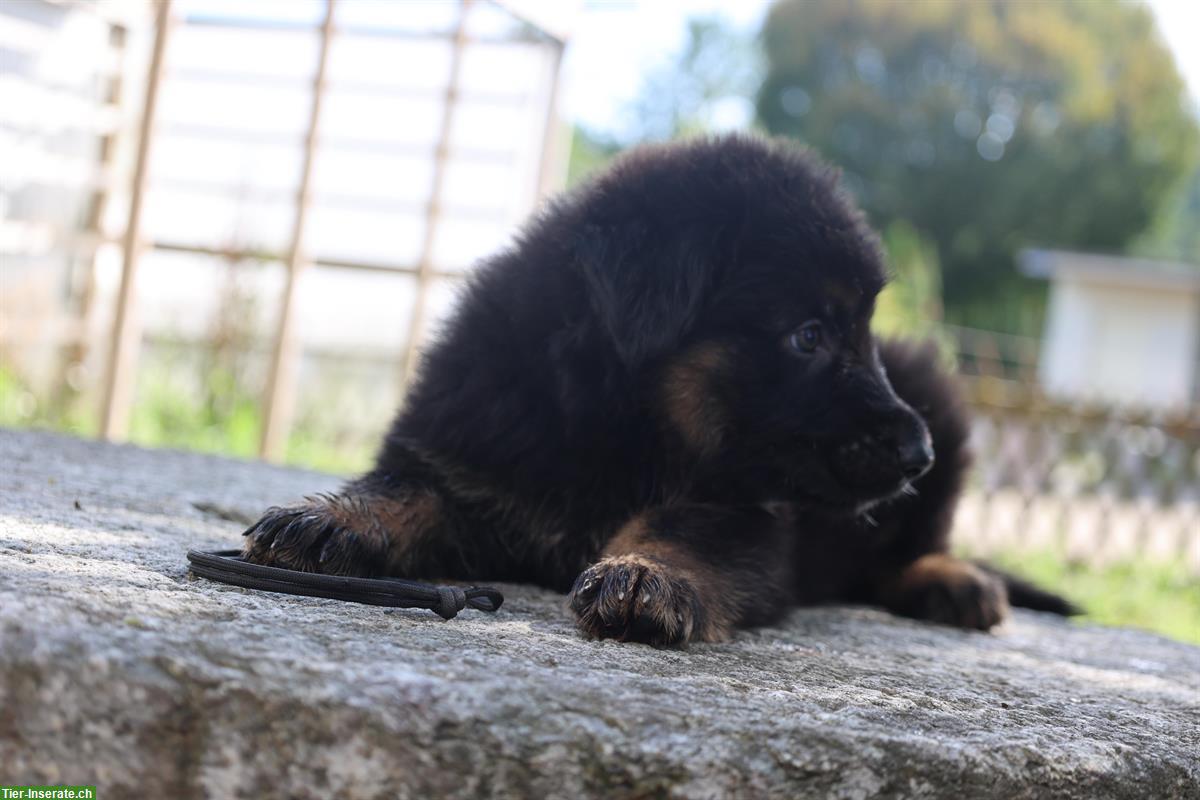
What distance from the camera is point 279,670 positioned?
59.0 inches

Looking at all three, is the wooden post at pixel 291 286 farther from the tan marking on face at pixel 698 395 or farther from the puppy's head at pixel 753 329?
the tan marking on face at pixel 698 395

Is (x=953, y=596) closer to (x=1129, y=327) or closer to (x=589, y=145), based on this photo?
(x=1129, y=327)

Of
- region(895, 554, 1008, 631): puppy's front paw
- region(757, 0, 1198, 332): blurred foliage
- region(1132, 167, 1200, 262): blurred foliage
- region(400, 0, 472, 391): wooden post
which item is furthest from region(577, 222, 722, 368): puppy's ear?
region(1132, 167, 1200, 262): blurred foliage

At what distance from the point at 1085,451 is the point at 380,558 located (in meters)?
9.64

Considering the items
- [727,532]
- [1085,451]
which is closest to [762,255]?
[727,532]

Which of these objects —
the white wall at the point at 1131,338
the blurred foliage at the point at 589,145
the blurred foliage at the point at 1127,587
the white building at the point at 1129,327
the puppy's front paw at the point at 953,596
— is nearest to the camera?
the puppy's front paw at the point at 953,596

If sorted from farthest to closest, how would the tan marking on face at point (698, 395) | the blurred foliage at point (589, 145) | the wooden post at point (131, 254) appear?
the blurred foliage at point (589, 145)
the wooden post at point (131, 254)
the tan marking on face at point (698, 395)

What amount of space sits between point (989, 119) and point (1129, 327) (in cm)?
1624

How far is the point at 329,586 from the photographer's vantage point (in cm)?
201

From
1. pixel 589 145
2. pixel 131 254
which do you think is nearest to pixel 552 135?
pixel 131 254

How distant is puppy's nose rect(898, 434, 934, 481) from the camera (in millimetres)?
2582

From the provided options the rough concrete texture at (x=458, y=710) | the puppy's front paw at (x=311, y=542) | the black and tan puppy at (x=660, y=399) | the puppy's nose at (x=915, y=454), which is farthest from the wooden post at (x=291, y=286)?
the puppy's nose at (x=915, y=454)

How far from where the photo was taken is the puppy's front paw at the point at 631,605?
2.04 metres

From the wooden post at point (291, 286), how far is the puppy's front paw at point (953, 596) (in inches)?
178
